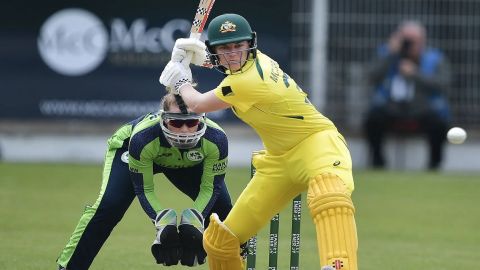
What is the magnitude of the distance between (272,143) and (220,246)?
2.70 feet

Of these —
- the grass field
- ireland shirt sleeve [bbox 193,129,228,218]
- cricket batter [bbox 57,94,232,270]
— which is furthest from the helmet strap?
the grass field

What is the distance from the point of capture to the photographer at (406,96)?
18.0 meters

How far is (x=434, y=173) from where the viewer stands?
59.0 feet

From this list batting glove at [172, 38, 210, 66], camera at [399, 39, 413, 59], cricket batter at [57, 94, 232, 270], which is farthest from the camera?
camera at [399, 39, 413, 59]

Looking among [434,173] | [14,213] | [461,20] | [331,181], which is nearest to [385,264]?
[331,181]

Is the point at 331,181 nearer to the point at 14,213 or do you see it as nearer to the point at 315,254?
the point at 315,254

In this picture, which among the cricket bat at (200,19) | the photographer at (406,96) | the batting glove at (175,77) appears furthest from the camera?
the photographer at (406,96)

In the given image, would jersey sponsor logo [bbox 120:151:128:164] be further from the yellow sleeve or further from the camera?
the camera

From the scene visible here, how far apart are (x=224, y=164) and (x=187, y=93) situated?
36.3 inches

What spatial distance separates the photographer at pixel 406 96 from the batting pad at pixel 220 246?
9.82 meters

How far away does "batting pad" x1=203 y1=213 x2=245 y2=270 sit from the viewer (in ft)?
27.1

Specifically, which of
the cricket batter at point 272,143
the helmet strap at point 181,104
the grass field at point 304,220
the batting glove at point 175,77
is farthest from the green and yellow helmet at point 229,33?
the grass field at point 304,220

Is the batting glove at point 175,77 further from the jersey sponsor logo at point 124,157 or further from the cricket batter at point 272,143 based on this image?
the jersey sponsor logo at point 124,157

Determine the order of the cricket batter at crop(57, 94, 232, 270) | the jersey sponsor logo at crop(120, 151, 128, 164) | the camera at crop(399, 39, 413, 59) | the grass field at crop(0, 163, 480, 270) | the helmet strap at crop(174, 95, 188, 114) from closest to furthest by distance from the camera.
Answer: the helmet strap at crop(174, 95, 188, 114) < the cricket batter at crop(57, 94, 232, 270) < the jersey sponsor logo at crop(120, 151, 128, 164) < the grass field at crop(0, 163, 480, 270) < the camera at crop(399, 39, 413, 59)
